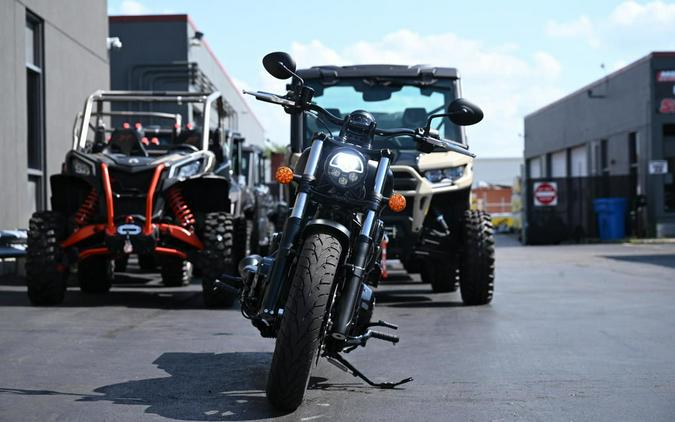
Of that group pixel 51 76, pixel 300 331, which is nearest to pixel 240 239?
pixel 51 76

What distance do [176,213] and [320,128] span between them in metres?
1.85

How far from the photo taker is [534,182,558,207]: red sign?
117 ft

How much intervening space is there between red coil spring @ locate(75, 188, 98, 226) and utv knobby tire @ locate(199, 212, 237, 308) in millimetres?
1277

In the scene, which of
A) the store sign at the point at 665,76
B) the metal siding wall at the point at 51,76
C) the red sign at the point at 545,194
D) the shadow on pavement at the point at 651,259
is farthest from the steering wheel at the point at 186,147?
the store sign at the point at 665,76

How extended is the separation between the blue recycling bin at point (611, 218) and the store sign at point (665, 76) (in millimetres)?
4359

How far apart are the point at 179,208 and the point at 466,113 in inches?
224

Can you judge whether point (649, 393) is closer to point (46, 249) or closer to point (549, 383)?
point (549, 383)

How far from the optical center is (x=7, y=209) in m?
16.0

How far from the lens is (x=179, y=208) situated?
38.2 feet

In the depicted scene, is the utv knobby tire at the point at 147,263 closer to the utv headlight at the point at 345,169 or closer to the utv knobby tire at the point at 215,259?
the utv knobby tire at the point at 215,259

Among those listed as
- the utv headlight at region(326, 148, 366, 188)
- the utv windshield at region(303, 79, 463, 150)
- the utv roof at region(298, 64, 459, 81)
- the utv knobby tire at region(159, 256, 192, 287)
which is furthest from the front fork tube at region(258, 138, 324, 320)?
the utv knobby tire at region(159, 256, 192, 287)

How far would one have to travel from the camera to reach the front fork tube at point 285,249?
567cm

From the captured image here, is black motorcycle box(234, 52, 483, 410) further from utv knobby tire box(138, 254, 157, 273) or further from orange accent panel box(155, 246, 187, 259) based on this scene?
utv knobby tire box(138, 254, 157, 273)

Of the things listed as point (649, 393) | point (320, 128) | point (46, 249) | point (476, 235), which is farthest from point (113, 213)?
point (649, 393)
